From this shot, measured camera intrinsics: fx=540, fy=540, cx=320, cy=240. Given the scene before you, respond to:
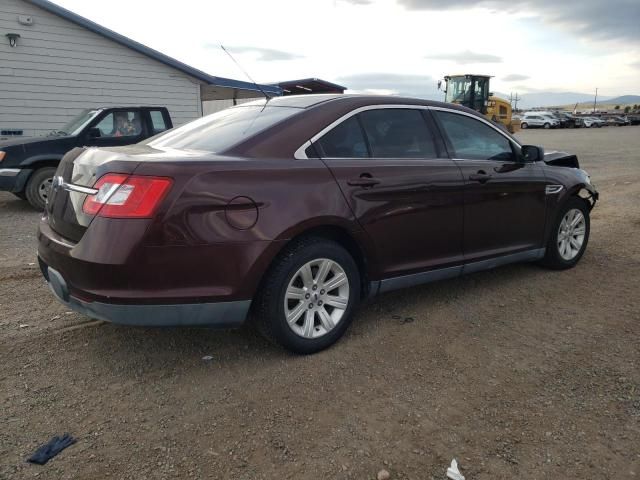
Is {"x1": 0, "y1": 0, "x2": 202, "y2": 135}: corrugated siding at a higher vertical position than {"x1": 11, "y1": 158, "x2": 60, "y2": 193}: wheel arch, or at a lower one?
higher

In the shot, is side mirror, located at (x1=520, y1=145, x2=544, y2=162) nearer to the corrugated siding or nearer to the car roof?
the car roof

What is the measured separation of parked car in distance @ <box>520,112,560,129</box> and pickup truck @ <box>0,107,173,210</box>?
4850 cm

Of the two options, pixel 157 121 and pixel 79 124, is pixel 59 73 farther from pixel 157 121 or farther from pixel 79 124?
pixel 157 121

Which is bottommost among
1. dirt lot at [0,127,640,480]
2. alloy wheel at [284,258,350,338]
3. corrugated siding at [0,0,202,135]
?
dirt lot at [0,127,640,480]

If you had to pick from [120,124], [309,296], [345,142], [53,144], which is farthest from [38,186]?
[309,296]

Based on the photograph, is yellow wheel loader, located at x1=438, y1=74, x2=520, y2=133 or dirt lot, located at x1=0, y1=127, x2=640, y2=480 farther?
yellow wheel loader, located at x1=438, y1=74, x2=520, y2=133

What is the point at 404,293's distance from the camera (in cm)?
461

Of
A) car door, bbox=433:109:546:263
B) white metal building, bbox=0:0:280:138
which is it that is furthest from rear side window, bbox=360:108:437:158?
white metal building, bbox=0:0:280:138

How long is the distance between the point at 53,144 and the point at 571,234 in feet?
24.2

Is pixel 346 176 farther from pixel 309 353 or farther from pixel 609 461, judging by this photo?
pixel 609 461

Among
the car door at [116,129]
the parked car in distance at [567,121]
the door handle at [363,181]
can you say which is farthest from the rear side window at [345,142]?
the parked car in distance at [567,121]

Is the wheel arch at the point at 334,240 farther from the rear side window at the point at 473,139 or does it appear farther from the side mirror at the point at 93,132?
the side mirror at the point at 93,132

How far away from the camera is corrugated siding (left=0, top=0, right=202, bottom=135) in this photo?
12.5m

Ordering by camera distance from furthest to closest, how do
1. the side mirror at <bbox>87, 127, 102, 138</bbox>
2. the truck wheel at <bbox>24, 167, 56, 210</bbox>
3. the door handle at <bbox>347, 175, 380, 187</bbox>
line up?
the side mirror at <bbox>87, 127, 102, 138</bbox>
the truck wheel at <bbox>24, 167, 56, 210</bbox>
the door handle at <bbox>347, 175, 380, 187</bbox>
